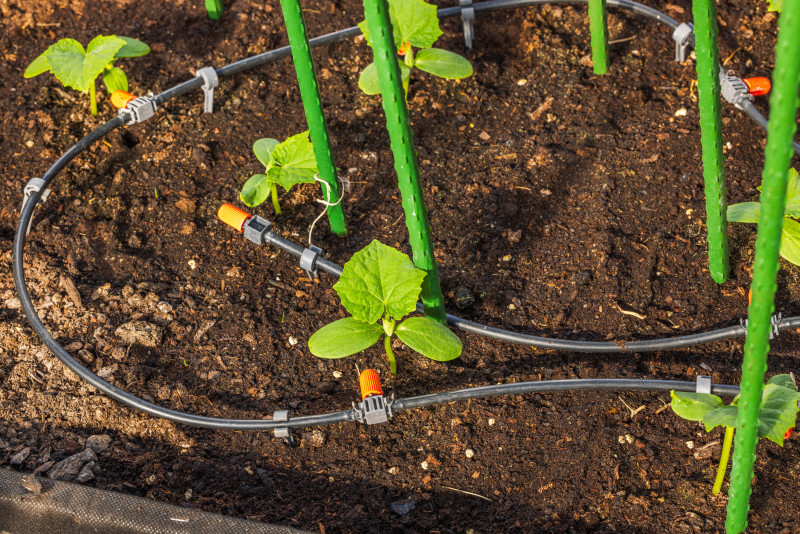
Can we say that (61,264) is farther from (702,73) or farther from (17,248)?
(702,73)

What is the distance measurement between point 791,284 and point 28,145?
2.61m

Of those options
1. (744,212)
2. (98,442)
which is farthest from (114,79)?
(744,212)

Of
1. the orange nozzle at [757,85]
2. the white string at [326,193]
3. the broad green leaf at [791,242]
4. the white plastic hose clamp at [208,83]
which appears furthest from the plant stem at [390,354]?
the orange nozzle at [757,85]

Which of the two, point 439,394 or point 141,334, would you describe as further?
point 141,334

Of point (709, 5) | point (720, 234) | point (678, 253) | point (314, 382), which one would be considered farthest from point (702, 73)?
point (314, 382)

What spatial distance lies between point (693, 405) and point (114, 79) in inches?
87.4

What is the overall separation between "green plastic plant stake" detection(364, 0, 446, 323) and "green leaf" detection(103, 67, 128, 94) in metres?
1.37

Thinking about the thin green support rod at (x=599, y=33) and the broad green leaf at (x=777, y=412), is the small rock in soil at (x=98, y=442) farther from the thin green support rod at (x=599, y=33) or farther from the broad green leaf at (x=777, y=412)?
the thin green support rod at (x=599, y=33)

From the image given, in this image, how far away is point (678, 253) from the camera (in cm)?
249

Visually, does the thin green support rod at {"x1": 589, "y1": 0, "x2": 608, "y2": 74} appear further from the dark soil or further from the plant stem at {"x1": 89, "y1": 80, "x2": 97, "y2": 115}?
the plant stem at {"x1": 89, "y1": 80, "x2": 97, "y2": 115}

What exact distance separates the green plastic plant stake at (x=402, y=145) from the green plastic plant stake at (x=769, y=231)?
813mm

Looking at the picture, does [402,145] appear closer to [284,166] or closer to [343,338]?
[343,338]

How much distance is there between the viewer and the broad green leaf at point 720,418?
5.61ft

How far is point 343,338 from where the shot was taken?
82.3 inches
